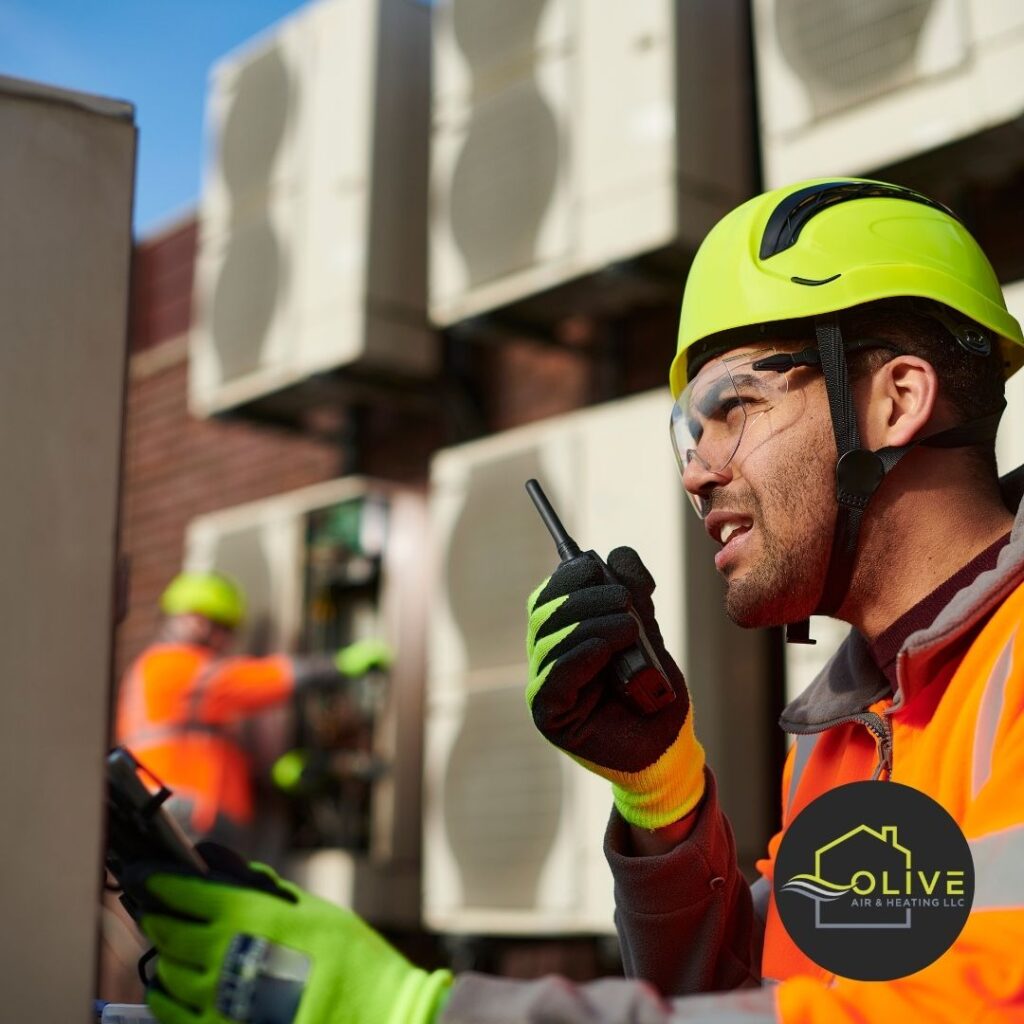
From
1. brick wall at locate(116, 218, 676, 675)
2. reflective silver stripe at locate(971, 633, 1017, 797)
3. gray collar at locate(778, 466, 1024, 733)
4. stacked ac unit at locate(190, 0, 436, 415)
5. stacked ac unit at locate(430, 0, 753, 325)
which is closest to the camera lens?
reflective silver stripe at locate(971, 633, 1017, 797)

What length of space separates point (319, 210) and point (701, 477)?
4349mm

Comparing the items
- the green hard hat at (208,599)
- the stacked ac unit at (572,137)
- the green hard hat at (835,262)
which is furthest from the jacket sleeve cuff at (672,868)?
the green hard hat at (208,599)

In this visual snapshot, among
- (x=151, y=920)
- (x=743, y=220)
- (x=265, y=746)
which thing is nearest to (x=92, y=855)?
(x=151, y=920)

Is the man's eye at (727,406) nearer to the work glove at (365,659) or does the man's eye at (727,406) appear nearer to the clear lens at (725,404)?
the clear lens at (725,404)

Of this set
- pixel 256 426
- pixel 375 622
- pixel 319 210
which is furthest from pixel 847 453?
pixel 256 426

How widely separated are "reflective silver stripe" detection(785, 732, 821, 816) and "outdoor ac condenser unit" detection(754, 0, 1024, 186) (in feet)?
7.20

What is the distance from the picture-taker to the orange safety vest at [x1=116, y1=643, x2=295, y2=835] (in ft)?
17.9

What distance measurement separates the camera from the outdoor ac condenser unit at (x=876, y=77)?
356 centimetres

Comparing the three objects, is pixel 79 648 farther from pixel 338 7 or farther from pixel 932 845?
pixel 338 7

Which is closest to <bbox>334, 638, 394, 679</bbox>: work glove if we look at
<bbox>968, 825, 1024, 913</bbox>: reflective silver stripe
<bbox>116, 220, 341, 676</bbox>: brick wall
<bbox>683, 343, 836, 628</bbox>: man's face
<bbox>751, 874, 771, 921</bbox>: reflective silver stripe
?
<bbox>116, 220, 341, 676</bbox>: brick wall

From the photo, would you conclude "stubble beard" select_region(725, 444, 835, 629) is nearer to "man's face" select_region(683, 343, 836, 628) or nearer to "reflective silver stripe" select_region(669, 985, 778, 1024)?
"man's face" select_region(683, 343, 836, 628)

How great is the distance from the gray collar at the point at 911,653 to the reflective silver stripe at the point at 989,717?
0.30 ft

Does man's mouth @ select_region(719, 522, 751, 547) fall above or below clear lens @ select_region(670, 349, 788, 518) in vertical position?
below

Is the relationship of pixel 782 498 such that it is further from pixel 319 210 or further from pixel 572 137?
pixel 319 210
